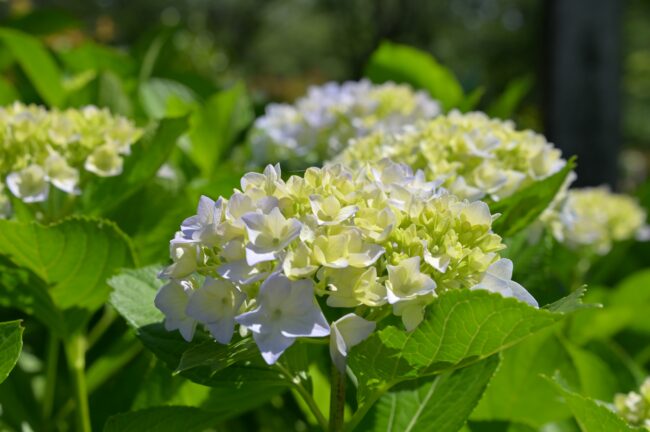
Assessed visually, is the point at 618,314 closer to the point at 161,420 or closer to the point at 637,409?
the point at 637,409

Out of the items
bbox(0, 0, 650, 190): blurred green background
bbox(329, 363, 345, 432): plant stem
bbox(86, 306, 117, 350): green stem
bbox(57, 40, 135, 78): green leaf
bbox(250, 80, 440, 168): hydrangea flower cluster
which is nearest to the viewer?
bbox(329, 363, 345, 432): plant stem

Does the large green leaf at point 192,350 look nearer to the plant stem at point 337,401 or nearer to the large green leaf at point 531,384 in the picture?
the plant stem at point 337,401

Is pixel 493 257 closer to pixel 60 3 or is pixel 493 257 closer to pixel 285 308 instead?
pixel 285 308

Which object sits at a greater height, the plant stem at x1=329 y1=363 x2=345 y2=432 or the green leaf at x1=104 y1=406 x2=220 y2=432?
the plant stem at x1=329 y1=363 x2=345 y2=432

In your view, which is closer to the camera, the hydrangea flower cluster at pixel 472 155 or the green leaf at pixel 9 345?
the green leaf at pixel 9 345

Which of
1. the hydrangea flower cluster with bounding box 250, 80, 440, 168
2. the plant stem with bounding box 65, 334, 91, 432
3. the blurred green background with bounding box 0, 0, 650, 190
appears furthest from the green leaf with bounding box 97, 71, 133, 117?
the plant stem with bounding box 65, 334, 91, 432

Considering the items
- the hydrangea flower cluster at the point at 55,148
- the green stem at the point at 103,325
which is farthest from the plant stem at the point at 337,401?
the green stem at the point at 103,325

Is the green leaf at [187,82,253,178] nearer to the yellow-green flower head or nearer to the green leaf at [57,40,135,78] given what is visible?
the green leaf at [57,40,135,78]
